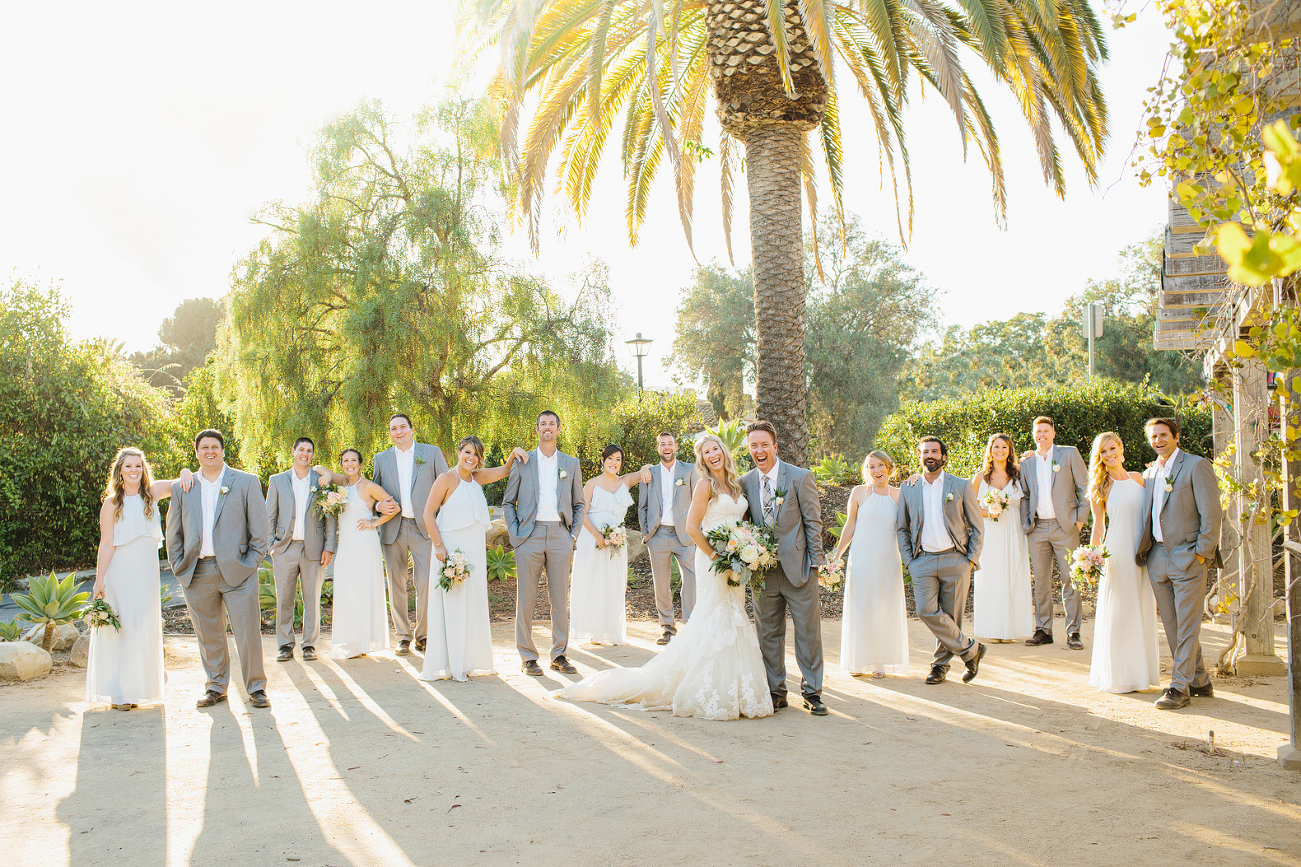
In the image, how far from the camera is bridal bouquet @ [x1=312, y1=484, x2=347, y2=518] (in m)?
8.93

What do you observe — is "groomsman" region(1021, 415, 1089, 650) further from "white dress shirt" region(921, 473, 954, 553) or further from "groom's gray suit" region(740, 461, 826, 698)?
"groom's gray suit" region(740, 461, 826, 698)

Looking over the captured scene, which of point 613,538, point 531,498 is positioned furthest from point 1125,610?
point 531,498

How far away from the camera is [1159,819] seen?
4.37 meters

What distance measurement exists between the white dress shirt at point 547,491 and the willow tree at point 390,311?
4.24 m

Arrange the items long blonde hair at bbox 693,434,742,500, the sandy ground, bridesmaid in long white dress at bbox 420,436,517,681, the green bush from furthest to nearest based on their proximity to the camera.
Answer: the green bush, bridesmaid in long white dress at bbox 420,436,517,681, long blonde hair at bbox 693,434,742,500, the sandy ground

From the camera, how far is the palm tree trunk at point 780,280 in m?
11.2

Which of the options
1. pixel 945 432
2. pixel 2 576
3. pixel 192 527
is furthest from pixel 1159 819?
pixel 2 576

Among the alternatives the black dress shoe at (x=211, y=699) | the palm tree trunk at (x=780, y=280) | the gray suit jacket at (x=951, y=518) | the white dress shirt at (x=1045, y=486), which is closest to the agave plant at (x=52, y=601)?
the black dress shoe at (x=211, y=699)

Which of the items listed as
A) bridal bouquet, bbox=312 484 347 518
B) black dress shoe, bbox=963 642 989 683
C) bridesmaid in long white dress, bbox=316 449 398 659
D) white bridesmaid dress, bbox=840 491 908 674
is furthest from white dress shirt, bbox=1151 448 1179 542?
bridal bouquet, bbox=312 484 347 518

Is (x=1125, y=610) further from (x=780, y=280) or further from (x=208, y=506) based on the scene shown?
(x=208, y=506)

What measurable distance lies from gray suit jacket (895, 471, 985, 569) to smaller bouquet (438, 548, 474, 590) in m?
3.83

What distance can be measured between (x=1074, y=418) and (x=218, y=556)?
44.2ft

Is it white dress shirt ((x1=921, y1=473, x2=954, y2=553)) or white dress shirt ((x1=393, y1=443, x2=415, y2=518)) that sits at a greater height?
white dress shirt ((x1=393, y1=443, x2=415, y2=518))

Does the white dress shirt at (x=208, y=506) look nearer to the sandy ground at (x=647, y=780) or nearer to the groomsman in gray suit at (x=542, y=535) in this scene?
the sandy ground at (x=647, y=780)
